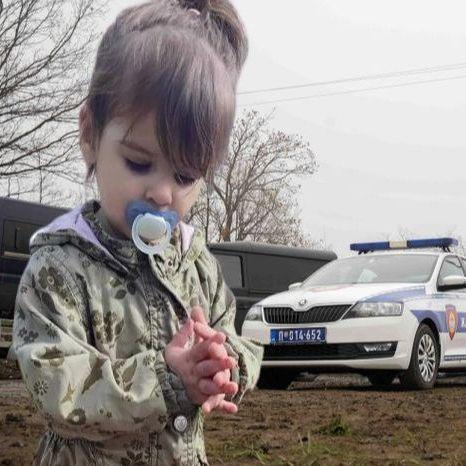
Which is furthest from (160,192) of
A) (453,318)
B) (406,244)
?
(406,244)

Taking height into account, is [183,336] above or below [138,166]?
below

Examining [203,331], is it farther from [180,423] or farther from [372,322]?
[372,322]

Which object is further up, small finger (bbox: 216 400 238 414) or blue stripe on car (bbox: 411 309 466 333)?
small finger (bbox: 216 400 238 414)

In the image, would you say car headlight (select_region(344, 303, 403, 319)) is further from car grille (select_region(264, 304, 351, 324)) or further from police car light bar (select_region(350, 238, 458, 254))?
police car light bar (select_region(350, 238, 458, 254))

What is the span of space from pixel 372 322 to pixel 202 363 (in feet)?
26.9

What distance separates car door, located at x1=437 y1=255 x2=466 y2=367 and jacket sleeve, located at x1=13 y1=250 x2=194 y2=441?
29.6 ft

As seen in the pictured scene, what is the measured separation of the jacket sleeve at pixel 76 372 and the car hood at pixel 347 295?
822 centimetres

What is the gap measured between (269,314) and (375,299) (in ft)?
3.57

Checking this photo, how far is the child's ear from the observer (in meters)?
1.85

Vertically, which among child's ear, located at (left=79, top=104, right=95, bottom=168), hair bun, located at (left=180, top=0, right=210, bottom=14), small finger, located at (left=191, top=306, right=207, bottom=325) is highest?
hair bun, located at (left=180, top=0, right=210, bottom=14)

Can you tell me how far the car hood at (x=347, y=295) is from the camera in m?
9.89

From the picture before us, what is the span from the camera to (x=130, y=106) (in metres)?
1.76

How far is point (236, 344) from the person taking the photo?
1882 millimetres

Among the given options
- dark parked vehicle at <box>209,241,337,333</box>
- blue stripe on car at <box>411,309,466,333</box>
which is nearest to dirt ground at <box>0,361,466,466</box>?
blue stripe on car at <box>411,309,466,333</box>
